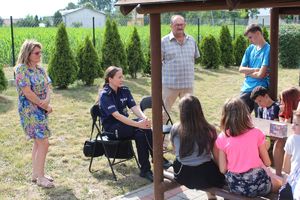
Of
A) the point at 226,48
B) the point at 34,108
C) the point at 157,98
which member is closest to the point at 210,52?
the point at 226,48

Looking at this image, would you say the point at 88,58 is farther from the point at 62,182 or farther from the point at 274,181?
the point at 274,181

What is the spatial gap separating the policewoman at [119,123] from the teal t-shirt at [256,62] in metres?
1.55

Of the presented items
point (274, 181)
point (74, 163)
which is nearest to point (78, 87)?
point (74, 163)

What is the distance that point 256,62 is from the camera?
221 inches

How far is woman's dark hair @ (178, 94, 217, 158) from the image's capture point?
3.68 m

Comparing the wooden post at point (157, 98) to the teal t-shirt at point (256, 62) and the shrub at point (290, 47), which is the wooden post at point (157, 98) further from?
the shrub at point (290, 47)

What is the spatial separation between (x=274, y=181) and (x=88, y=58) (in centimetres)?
885

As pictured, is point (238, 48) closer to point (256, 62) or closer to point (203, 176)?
point (256, 62)

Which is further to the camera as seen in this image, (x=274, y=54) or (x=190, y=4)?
(x=274, y=54)

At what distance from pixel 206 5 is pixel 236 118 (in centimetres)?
92

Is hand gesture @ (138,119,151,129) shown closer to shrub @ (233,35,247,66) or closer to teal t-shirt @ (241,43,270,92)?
teal t-shirt @ (241,43,270,92)

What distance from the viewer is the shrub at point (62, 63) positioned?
11.2 m

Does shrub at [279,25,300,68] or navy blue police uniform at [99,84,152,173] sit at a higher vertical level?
shrub at [279,25,300,68]

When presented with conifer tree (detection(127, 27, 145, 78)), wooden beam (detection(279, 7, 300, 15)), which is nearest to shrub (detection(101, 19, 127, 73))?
conifer tree (detection(127, 27, 145, 78))
